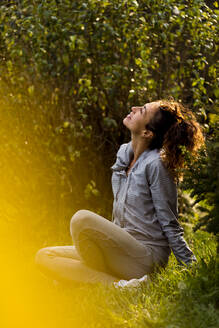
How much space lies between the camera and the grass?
8.35 ft

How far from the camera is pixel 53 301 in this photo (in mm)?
3482

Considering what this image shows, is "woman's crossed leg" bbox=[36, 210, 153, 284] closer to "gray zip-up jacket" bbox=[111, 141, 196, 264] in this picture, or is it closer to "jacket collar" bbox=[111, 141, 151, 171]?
"gray zip-up jacket" bbox=[111, 141, 196, 264]

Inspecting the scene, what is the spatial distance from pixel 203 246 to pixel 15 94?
1997 mm

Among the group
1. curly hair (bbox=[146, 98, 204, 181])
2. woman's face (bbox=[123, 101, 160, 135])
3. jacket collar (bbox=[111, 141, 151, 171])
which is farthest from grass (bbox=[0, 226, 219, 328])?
woman's face (bbox=[123, 101, 160, 135])

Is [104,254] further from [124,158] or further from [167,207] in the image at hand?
[124,158]

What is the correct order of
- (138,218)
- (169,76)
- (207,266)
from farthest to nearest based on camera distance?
(169,76) → (138,218) → (207,266)

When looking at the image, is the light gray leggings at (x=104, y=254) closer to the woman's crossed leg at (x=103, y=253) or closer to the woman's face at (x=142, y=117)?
the woman's crossed leg at (x=103, y=253)

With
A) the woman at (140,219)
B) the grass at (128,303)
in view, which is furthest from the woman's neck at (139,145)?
the grass at (128,303)

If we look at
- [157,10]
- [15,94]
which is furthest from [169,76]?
[15,94]

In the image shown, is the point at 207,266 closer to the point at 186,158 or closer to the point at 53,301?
the point at 186,158

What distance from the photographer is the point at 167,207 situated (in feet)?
10.8

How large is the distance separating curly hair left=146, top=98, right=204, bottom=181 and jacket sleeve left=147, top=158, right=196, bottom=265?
7cm

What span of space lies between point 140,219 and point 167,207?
0.22 m

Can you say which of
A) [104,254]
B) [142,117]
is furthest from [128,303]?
[142,117]
